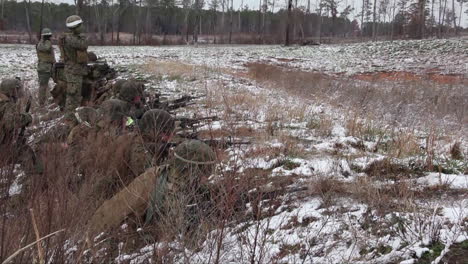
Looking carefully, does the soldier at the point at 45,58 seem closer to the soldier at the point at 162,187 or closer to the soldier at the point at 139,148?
the soldier at the point at 139,148

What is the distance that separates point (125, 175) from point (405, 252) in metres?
2.66

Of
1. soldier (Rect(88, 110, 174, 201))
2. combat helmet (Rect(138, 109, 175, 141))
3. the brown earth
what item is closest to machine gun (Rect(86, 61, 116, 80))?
soldier (Rect(88, 110, 174, 201))

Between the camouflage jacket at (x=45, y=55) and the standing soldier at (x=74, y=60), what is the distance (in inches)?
53.6

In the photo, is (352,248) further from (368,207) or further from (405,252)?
(368,207)

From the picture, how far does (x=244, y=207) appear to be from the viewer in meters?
2.54

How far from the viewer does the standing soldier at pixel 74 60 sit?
6554mm

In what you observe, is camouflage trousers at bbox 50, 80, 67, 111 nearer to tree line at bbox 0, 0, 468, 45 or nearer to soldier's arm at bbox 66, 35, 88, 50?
soldier's arm at bbox 66, 35, 88, 50

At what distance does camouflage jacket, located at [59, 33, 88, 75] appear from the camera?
6.56m

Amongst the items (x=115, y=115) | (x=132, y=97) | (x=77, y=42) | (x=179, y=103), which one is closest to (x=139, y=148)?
(x=115, y=115)

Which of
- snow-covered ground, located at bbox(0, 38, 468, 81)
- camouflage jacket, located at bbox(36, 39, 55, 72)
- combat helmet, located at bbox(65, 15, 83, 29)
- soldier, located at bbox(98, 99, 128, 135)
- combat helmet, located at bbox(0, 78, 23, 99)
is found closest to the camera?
combat helmet, located at bbox(0, 78, 23, 99)

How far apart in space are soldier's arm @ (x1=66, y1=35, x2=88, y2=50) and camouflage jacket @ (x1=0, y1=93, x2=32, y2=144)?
2.99 meters

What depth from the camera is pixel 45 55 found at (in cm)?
790

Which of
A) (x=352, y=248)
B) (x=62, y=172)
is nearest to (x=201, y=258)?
(x=352, y=248)

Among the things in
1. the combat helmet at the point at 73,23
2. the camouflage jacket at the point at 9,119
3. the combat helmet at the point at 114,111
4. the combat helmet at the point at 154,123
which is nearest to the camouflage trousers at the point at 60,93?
the combat helmet at the point at 73,23
